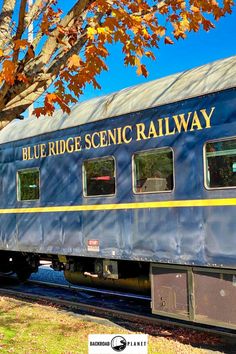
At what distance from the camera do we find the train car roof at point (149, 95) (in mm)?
6445

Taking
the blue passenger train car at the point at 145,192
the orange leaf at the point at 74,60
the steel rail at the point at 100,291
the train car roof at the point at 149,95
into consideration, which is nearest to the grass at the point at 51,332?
the blue passenger train car at the point at 145,192

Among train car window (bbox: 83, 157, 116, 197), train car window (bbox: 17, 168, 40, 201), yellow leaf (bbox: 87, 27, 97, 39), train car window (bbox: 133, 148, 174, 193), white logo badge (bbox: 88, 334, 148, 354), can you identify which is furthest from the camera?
train car window (bbox: 17, 168, 40, 201)

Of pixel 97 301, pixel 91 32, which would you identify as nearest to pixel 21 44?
pixel 91 32

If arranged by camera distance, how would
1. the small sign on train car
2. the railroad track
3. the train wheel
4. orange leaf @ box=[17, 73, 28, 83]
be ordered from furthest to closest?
the train wheel < the small sign on train car < the railroad track < orange leaf @ box=[17, 73, 28, 83]

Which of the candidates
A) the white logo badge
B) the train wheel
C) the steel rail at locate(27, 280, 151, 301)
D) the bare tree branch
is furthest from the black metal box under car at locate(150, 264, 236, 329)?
the train wheel

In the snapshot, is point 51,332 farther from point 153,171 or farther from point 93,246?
point 153,171

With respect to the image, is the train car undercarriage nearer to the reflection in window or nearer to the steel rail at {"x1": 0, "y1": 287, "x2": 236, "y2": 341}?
the steel rail at {"x1": 0, "y1": 287, "x2": 236, "y2": 341}

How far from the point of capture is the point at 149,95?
7410 mm

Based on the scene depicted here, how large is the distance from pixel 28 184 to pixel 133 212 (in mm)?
3094

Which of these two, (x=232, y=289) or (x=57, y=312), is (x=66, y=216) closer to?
(x=57, y=312)

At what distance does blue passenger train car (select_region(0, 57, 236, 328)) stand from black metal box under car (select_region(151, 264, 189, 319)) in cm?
1

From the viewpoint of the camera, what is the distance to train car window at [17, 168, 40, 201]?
9.39 metres

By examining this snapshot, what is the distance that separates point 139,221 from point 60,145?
2447 millimetres

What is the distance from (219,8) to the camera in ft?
18.3
